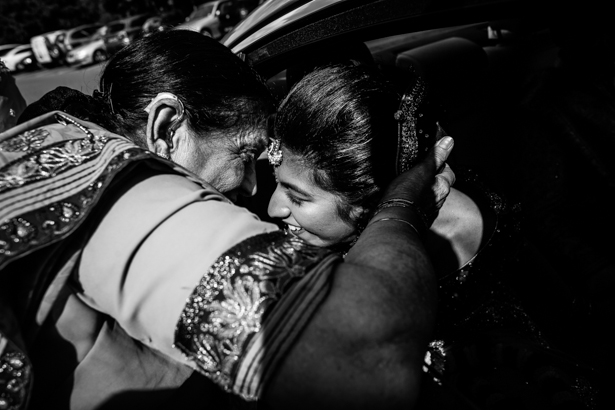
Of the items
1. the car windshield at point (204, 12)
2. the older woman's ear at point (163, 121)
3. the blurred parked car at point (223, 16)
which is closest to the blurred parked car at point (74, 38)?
the car windshield at point (204, 12)

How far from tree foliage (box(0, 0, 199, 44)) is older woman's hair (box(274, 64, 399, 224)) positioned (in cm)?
3387

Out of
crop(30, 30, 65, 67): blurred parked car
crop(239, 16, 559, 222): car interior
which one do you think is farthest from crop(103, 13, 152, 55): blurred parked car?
crop(239, 16, 559, 222): car interior

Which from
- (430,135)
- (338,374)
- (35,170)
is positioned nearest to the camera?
(338,374)

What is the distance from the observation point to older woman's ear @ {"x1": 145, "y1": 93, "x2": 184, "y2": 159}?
1568 mm

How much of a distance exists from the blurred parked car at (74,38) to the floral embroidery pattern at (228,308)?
27.2 meters

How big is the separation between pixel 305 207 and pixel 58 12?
4077 cm

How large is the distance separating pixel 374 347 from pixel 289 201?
1.28 metres

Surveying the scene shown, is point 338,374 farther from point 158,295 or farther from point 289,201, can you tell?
point 289,201

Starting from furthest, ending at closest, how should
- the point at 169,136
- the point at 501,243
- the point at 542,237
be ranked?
1. the point at 542,237
2. the point at 501,243
3. the point at 169,136

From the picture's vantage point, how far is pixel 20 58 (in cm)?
2475

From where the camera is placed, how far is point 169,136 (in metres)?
1.62

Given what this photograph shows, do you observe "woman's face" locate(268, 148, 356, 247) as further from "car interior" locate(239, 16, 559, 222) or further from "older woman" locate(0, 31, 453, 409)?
"older woman" locate(0, 31, 453, 409)

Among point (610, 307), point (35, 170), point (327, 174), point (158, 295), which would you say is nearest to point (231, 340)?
point (158, 295)

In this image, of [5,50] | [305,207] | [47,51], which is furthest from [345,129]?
[5,50]
